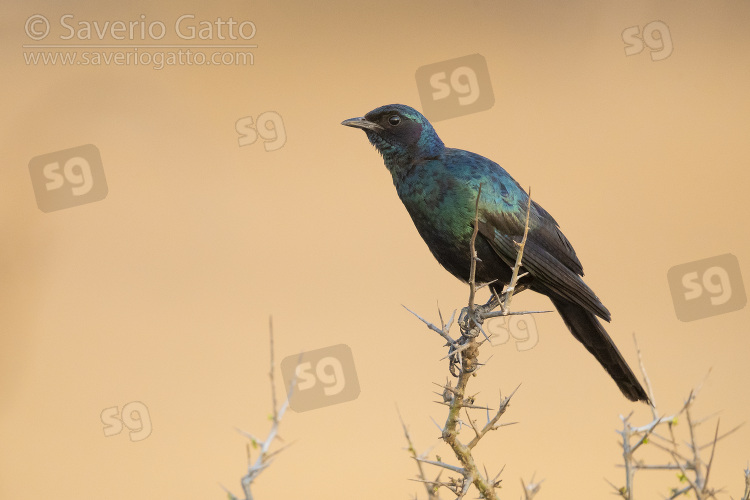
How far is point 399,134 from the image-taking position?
127 inches

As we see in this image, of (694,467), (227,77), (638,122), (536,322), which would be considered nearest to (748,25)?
(638,122)

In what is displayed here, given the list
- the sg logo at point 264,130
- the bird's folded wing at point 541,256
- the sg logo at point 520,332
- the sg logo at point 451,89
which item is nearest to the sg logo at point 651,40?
the sg logo at point 451,89

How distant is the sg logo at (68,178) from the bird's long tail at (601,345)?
3.83 meters

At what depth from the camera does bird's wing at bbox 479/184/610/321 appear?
2.97m

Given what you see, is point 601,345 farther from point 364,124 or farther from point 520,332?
point 520,332

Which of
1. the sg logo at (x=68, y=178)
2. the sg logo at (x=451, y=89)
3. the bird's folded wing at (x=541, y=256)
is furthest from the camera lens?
the sg logo at (x=68, y=178)

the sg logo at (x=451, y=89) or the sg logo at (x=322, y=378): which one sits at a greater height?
the sg logo at (x=451, y=89)

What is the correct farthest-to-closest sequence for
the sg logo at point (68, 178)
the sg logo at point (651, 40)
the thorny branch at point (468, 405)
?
the sg logo at point (651, 40) → the sg logo at point (68, 178) → the thorny branch at point (468, 405)

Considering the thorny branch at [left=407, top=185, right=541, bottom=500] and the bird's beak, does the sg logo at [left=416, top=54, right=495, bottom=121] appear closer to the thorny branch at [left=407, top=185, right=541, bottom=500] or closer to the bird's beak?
the bird's beak

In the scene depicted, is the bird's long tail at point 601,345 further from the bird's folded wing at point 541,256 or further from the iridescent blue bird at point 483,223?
the bird's folded wing at point 541,256

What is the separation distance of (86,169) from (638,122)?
4.03m

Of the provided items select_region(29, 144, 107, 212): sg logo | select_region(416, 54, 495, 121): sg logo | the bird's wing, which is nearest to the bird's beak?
the bird's wing

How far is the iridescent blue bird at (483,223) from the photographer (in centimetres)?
298

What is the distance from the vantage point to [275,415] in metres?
1.54
